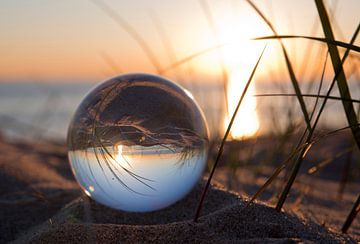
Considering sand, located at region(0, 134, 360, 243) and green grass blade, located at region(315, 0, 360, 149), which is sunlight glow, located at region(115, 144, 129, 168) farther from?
green grass blade, located at region(315, 0, 360, 149)

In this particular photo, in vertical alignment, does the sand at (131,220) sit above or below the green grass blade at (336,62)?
below

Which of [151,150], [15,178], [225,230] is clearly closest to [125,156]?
[151,150]

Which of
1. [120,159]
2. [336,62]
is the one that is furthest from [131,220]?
[336,62]

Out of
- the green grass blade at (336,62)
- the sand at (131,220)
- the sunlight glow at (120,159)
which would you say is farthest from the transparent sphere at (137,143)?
the green grass blade at (336,62)

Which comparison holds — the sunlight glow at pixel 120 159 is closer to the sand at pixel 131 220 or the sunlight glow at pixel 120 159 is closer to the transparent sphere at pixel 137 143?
the transparent sphere at pixel 137 143

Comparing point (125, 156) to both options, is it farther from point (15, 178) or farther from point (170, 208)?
point (15, 178)

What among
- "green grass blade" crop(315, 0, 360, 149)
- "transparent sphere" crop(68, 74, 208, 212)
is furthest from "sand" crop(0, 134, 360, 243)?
"green grass blade" crop(315, 0, 360, 149)
